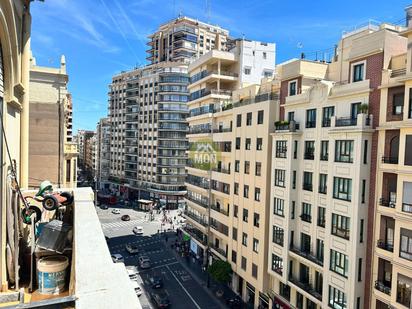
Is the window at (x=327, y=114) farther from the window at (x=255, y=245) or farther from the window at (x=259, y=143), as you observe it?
the window at (x=255, y=245)

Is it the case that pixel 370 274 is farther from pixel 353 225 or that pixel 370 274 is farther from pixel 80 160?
pixel 80 160

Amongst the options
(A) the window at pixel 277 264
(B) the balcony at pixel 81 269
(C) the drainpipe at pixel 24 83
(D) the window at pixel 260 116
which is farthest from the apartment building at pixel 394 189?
(C) the drainpipe at pixel 24 83

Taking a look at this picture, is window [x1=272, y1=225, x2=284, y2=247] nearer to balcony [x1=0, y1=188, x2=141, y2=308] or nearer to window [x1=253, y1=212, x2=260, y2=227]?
window [x1=253, y1=212, x2=260, y2=227]

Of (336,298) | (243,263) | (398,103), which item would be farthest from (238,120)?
(336,298)

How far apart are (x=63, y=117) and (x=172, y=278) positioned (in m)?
26.4

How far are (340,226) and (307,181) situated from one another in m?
4.65

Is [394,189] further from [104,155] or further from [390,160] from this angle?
[104,155]

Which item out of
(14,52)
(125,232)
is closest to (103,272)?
(14,52)

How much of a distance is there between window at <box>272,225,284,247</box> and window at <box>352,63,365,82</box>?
13.4m

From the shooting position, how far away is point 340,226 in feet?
70.0

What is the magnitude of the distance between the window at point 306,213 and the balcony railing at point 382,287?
6234mm

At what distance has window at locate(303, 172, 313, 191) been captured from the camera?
24.5 metres

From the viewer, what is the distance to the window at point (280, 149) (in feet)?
87.4

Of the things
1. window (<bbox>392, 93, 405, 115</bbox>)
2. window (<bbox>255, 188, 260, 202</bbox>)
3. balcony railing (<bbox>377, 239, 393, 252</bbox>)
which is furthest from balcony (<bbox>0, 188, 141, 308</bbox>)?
window (<bbox>255, 188, 260, 202</bbox>)
